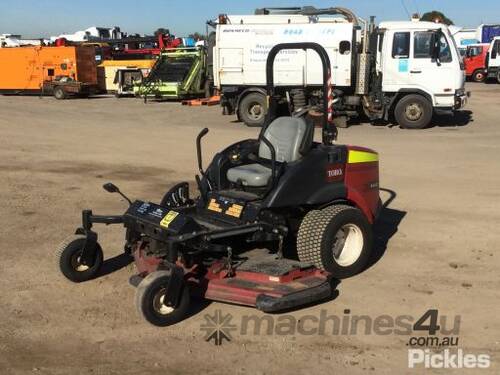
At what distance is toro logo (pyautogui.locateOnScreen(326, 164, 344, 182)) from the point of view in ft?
16.6

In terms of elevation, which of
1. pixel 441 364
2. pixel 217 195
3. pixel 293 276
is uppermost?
pixel 217 195

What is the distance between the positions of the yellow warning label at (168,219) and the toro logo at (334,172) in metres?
1.42

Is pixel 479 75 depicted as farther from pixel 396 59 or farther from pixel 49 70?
pixel 49 70

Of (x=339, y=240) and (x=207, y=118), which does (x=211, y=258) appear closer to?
(x=339, y=240)

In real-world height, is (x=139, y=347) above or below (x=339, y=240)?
below

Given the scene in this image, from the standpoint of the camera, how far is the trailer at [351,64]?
577 inches

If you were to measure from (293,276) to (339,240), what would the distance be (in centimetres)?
88

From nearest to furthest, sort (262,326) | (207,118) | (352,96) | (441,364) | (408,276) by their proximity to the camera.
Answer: (441,364) → (262,326) → (408,276) → (352,96) → (207,118)

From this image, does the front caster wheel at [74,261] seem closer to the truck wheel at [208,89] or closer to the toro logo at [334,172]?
the toro logo at [334,172]

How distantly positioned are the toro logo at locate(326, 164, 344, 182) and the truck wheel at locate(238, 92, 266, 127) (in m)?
11.1

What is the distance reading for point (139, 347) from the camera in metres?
3.91

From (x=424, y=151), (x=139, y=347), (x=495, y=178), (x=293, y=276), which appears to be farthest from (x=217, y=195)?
(x=424, y=151)

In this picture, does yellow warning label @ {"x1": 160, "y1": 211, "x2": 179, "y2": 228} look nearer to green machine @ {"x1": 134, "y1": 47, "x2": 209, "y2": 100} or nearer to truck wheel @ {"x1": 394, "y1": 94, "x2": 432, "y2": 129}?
truck wheel @ {"x1": 394, "y1": 94, "x2": 432, "y2": 129}

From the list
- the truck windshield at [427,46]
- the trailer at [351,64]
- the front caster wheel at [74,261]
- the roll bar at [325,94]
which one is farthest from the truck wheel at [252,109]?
the front caster wheel at [74,261]
